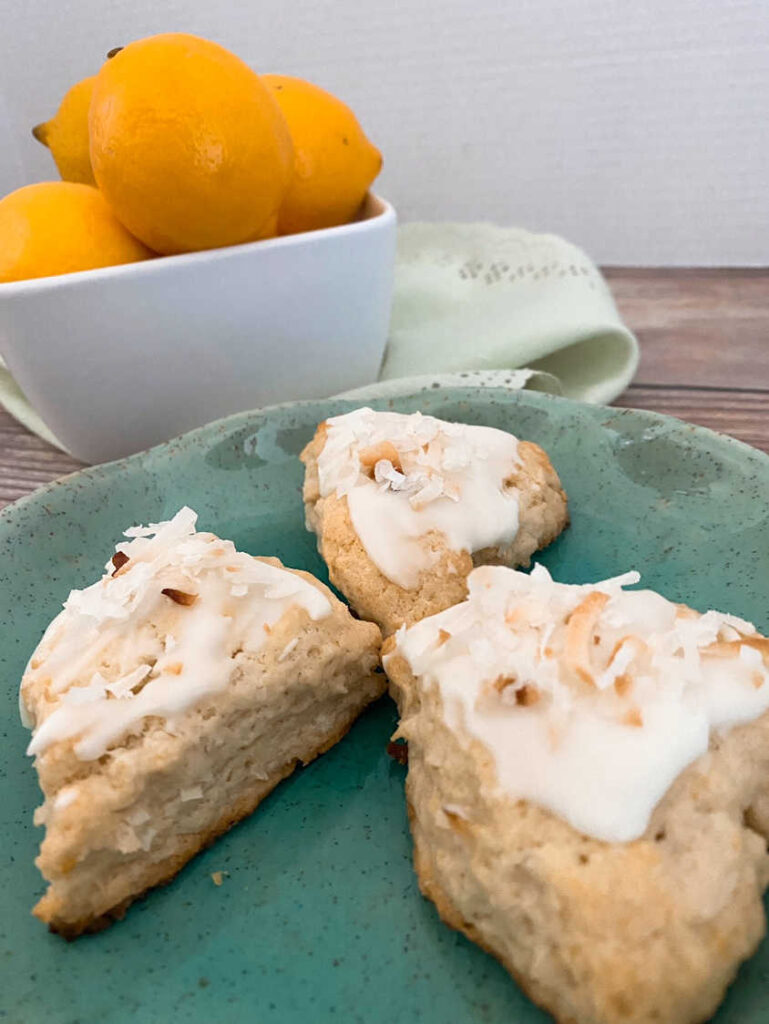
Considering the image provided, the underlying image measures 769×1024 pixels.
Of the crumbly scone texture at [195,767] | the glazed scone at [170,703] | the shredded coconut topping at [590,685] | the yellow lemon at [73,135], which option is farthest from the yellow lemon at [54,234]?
the shredded coconut topping at [590,685]

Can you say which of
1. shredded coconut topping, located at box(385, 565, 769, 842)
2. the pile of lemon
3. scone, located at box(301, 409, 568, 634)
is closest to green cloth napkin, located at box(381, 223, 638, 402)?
the pile of lemon

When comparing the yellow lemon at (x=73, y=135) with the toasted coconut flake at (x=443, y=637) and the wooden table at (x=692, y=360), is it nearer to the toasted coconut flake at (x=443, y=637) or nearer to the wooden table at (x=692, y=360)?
the wooden table at (x=692, y=360)

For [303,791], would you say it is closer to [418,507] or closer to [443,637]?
[443,637]

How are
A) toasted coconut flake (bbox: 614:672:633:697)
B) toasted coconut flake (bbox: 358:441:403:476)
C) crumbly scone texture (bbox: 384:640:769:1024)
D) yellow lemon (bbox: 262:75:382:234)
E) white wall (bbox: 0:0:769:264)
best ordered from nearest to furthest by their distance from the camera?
crumbly scone texture (bbox: 384:640:769:1024), toasted coconut flake (bbox: 614:672:633:697), toasted coconut flake (bbox: 358:441:403:476), yellow lemon (bbox: 262:75:382:234), white wall (bbox: 0:0:769:264)

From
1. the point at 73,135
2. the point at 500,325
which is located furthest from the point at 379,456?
the point at 73,135

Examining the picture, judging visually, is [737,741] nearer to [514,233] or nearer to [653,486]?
[653,486]

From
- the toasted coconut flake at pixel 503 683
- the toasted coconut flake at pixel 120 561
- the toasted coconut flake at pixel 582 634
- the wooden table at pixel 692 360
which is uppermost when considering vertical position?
the toasted coconut flake at pixel 582 634

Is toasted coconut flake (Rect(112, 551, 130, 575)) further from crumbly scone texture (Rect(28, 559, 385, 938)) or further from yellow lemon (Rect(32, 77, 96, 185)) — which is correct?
yellow lemon (Rect(32, 77, 96, 185))
